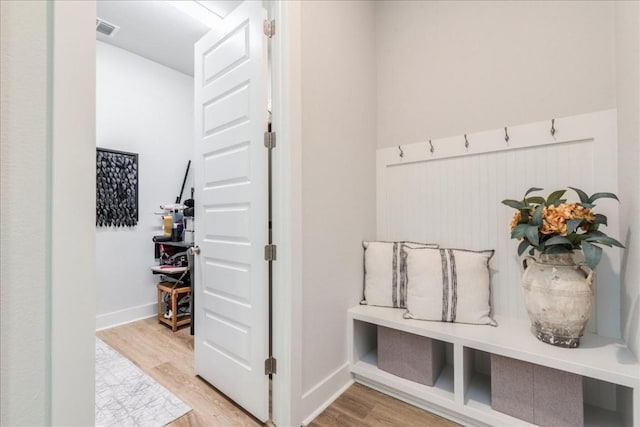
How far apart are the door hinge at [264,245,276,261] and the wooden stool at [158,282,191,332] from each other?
174cm

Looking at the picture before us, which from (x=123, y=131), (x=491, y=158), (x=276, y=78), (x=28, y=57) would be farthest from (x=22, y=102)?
(x=123, y=131)

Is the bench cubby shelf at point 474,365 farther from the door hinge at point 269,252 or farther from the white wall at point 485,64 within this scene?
the white wall at point 485,64

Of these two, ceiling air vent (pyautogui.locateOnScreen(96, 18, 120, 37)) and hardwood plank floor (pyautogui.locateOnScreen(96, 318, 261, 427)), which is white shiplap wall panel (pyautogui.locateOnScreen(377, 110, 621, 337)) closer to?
hardwood plank floor (pyautogui.locateOnScreen(96, 318, 261, 427))

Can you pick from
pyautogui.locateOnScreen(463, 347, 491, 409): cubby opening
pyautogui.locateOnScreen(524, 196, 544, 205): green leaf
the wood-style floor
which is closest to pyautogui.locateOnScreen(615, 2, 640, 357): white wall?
pyautogui.locateOnScreen(524, 196, 544, 205): green leaf

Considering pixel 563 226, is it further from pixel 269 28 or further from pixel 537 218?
pixel 269 28

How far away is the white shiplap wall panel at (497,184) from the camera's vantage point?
4.61ft

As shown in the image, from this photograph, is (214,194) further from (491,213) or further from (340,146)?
(491,213)

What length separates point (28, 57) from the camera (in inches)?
26.4

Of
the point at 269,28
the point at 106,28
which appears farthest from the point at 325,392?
the point at 106,28

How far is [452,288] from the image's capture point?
1.61 metres

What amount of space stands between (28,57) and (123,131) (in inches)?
107

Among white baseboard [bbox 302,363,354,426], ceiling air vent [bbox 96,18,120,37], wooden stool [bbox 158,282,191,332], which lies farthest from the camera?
wooden stool [bbox 158,282,191,332]

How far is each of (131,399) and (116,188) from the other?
81.0 inches

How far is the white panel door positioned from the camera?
1.48 metres
